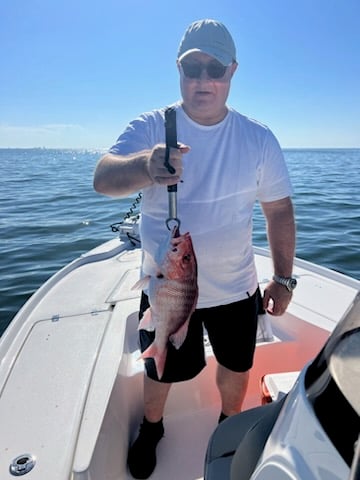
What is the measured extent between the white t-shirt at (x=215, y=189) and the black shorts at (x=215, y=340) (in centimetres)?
8

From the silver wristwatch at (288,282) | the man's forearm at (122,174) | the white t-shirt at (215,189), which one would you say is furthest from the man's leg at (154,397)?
the man's forearm at (122,174)

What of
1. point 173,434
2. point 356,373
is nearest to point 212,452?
point 356,373

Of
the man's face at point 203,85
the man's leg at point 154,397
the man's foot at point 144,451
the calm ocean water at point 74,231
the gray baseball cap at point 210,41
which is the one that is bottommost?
the calm ocean water at point 74,231

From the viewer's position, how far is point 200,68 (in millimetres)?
1783

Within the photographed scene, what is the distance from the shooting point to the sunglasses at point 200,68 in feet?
5.84

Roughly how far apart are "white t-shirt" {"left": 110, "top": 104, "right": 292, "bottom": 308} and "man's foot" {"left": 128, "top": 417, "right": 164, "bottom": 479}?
0.85m

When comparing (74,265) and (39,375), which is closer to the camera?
(39,375)

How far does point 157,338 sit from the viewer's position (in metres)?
1.52

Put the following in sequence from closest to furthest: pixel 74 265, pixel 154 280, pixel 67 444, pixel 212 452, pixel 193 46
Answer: pixel 212 452, pixel 154 280, pixel 67 444, pixel 193 46, pixel 74 265

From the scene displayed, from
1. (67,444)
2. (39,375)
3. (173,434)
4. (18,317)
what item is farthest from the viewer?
(18,317)

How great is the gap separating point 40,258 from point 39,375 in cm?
504

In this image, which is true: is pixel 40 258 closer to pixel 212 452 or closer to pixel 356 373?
pixel 212 452

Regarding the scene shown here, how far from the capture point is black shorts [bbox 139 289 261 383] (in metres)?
2.01

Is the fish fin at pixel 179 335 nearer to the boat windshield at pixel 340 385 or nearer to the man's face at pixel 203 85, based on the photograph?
the boat windshield at pixel 340 385
